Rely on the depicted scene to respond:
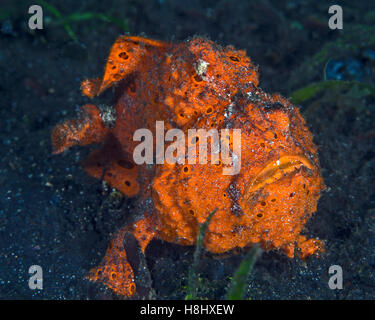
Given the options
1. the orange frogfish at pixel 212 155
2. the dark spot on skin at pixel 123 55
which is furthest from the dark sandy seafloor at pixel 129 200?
the dark spot on skin at pixel 123 55

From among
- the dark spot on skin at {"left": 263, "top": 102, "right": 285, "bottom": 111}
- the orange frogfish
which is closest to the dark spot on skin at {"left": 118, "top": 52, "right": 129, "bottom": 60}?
the orange frogfish

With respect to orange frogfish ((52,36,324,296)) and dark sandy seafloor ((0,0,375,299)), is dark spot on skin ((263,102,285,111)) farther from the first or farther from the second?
dark sandy seafloor ((0,0,375,299))

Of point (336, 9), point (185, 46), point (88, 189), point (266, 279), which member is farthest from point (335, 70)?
point (88, 189)

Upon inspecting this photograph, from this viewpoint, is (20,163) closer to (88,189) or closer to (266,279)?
(88,189)

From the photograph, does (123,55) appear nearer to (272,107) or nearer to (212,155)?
(212,155)

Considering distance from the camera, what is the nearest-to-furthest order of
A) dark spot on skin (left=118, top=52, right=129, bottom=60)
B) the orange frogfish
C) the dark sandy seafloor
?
the orange frogfish, the dark sandy seafloor, dark spot on skin (left=118, top=52, right=129, bottom=60)

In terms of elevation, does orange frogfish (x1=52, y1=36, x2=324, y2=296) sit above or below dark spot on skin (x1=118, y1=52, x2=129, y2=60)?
below

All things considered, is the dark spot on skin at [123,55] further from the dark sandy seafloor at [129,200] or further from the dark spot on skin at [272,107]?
the dark spot on skin at [272,107]
